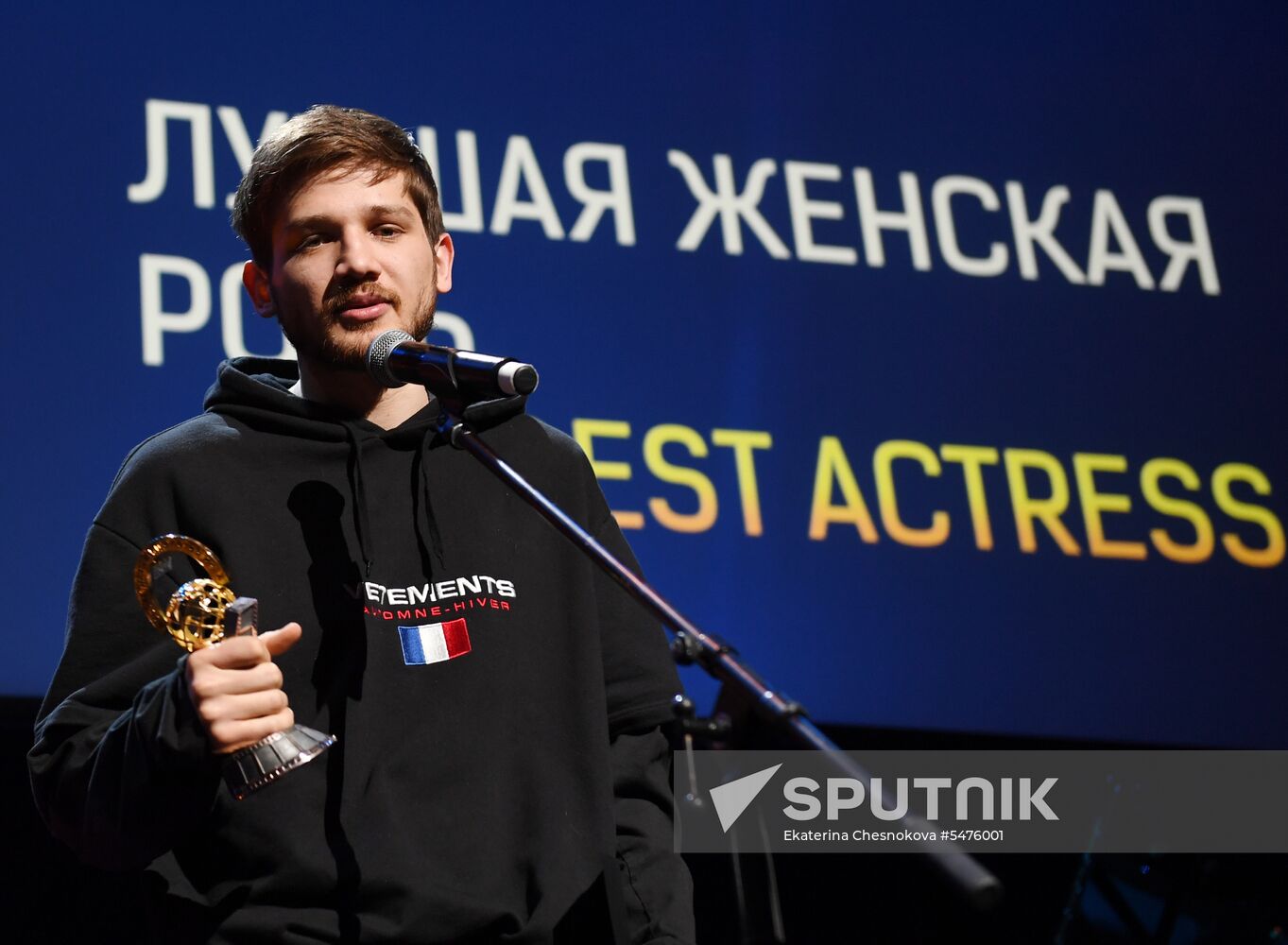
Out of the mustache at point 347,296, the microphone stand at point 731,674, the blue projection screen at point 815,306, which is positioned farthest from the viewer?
the blue projection screen at point 815,306

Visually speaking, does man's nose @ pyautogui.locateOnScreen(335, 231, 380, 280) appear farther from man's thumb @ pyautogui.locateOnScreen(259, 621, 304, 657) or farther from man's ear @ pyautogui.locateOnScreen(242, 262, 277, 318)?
man's thumb @ pyautogui.locateOnScreen(259, 621, 304, 657)

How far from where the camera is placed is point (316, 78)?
3361 millimetres

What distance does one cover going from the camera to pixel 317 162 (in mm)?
2037

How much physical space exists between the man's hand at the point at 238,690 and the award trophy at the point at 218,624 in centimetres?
1

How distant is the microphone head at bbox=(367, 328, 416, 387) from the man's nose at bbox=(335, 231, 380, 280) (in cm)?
23

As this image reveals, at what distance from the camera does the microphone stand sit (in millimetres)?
1047

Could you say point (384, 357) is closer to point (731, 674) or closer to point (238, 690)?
point (238, 690)

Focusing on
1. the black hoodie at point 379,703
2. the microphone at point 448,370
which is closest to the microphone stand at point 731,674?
the microphone at point 448,370

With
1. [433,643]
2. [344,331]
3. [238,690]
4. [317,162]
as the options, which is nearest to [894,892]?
[433,643]

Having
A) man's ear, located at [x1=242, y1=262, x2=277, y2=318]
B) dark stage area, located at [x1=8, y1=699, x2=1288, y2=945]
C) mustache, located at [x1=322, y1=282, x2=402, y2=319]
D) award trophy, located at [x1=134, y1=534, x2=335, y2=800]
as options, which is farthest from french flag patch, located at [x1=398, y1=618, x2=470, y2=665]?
dark stage area, located at [x1=8, y1=699, x2=1288, y2=945]

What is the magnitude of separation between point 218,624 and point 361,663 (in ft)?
1.04

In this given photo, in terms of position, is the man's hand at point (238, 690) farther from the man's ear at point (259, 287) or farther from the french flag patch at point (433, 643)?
the man's ear at point (259, 287)

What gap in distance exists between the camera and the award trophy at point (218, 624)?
1454mm

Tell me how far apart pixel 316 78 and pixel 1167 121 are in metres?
2.20
